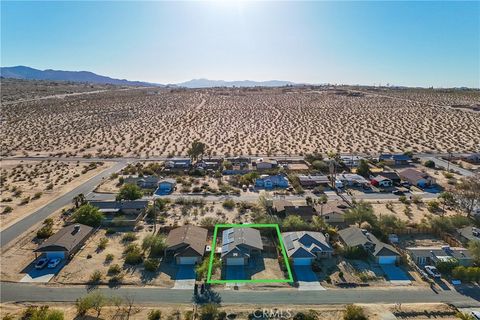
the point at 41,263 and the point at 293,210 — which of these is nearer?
the point at 41,263

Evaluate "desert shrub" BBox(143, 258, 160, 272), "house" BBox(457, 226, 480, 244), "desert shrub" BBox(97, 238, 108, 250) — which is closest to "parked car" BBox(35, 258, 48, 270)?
"desert shrub" BBox(97, 238, 108, 250)

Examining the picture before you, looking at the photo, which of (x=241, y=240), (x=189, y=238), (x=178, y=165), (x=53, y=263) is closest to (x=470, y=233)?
(x=241, y=240)

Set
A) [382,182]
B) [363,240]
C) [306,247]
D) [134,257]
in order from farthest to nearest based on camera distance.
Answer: [382,182] → [363,240] → [306,247] → [134,257]

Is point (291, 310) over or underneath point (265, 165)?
underneath

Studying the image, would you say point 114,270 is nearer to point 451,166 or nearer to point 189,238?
point 189,238

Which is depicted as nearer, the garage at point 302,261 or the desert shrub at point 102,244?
the garage at point 302,261

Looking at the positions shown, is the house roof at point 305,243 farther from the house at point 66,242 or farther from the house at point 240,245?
the house at point 66,242

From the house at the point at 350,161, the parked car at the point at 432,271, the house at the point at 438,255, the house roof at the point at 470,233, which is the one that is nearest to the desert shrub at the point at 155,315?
the parked car at the point at 432,271
